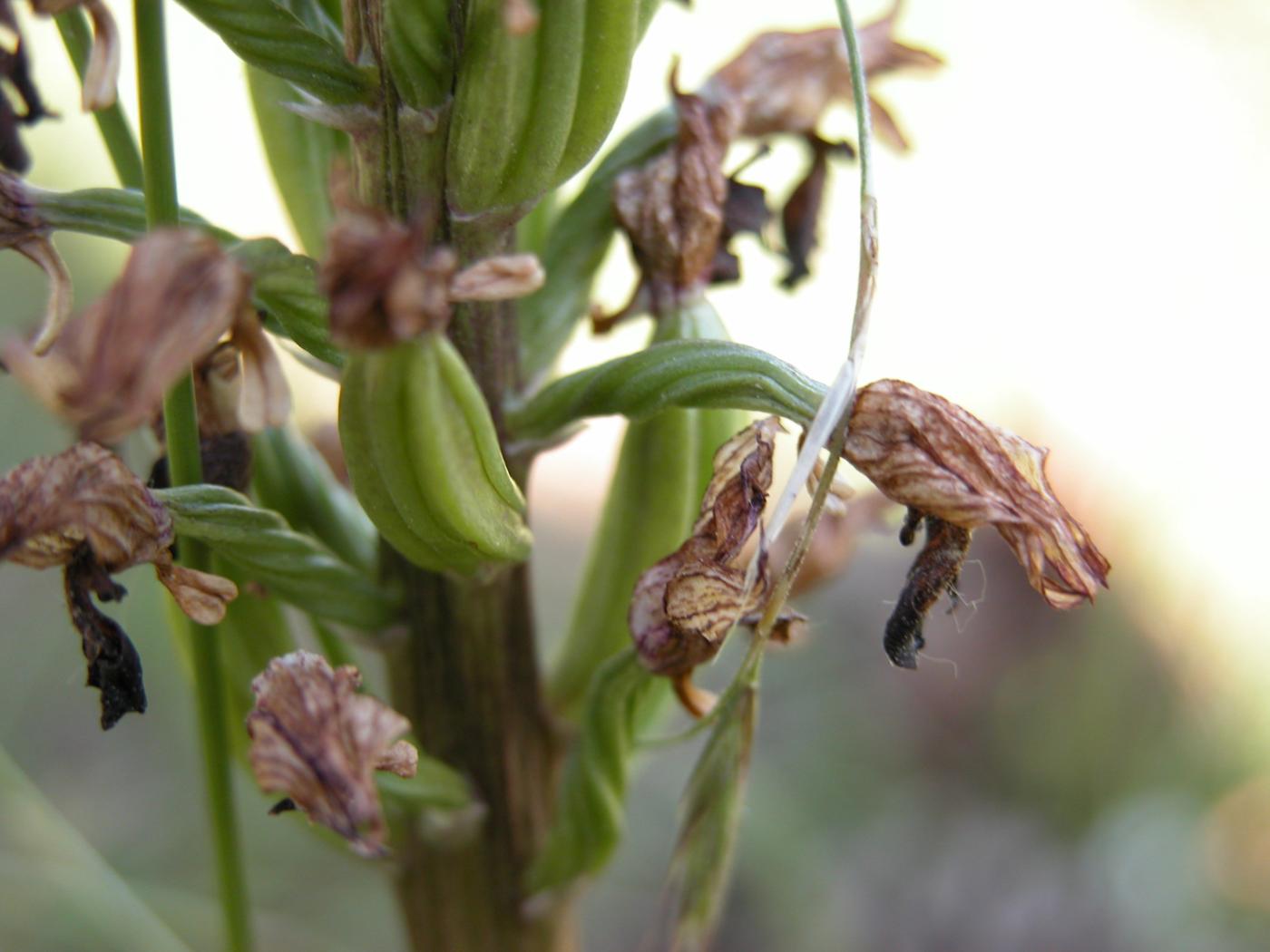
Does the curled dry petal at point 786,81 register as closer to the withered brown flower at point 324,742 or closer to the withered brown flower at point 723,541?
the withered brown flower at point 723,541

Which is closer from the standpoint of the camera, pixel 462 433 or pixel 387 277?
pixel 387 277

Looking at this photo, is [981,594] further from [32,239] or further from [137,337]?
[137,337]

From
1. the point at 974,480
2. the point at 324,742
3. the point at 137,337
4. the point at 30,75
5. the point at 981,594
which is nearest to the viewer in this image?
the point at 137,337

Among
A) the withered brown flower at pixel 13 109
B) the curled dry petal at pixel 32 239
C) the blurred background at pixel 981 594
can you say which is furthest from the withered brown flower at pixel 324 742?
the blurred background at pixel 981 594

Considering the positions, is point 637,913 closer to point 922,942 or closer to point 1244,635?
point 922,942

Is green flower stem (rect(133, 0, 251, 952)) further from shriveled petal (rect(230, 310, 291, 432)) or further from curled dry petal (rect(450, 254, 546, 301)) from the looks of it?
curled dry petal (rect(450, 254, 546, 301))

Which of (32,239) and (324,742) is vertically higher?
(32,239)

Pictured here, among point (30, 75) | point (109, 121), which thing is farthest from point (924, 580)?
point (30, 75)

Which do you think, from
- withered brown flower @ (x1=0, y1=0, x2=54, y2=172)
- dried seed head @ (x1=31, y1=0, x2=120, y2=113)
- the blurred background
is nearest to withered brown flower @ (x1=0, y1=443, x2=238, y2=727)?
dried seed head @ (x1=31, y1=0, x2=120, y2=113)
